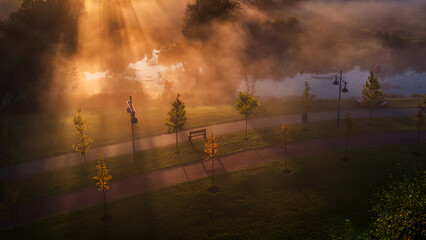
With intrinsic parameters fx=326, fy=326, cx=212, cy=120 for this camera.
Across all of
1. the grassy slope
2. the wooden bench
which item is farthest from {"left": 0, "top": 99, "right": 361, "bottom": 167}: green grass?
the wooden bench

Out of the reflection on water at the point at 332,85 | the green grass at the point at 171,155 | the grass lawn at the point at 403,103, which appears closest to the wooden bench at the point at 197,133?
the green grass at the point at 171,155

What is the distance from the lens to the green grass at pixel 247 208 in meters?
18.5

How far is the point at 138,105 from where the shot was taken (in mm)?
46125

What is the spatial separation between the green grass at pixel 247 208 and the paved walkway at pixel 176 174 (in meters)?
0.91

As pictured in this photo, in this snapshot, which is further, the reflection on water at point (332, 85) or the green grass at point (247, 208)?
the reflection on water at point (332, 85)

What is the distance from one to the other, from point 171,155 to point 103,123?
13.2 m

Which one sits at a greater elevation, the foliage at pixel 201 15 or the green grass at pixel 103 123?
the foliage at pixel 201 15

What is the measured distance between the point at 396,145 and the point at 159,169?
21.0 meters

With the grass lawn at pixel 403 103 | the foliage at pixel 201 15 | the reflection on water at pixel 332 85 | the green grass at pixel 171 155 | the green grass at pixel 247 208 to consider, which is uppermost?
the foliage at pixel 201 15

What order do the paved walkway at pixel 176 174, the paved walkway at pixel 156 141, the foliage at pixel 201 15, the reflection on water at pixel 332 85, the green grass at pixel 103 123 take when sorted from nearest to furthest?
the paved walkway at pixel 176 174 → the paved walkway at pixel 156 141 → the green grass at pixel 103 123 → the reflection on water at pixel 332 85 → the foliage at pixel 201 15

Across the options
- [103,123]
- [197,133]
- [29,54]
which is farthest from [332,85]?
[29,54]

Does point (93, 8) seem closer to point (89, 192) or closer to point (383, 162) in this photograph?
point (89, 192)

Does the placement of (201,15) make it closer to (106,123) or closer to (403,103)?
(106,123)

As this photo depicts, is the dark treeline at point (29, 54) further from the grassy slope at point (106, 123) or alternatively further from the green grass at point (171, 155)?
the green grass at point (171, 155)
